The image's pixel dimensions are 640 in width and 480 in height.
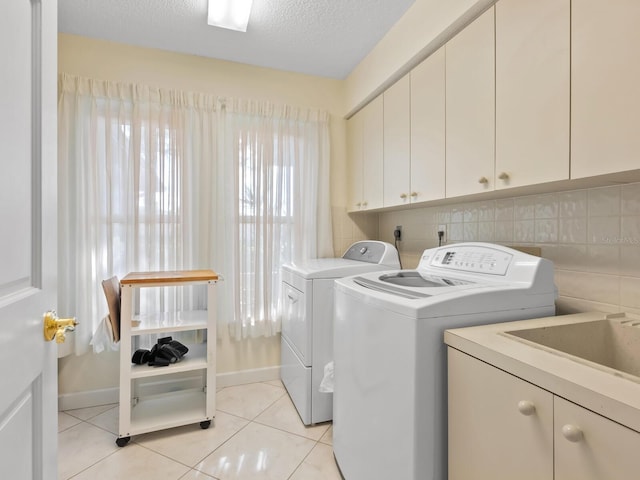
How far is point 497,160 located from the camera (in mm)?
1308

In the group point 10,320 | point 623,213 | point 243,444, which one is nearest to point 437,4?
point 623,213

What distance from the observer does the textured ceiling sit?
71.2 inches

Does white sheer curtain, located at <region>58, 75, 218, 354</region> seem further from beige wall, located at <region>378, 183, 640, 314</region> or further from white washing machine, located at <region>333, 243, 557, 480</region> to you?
beige wall, located at <region>378, 183, 640, 314</region>

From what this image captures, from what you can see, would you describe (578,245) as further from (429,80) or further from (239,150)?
(239,150)

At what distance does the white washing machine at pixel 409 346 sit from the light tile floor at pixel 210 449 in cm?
31

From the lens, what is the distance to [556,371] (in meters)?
0.69

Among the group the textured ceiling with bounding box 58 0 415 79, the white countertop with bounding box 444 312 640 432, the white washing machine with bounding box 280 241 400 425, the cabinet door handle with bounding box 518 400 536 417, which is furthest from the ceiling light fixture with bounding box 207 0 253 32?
the cabinet door handle with bounding box 518 400 536 417

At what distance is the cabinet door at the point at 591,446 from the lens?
22.2 inches

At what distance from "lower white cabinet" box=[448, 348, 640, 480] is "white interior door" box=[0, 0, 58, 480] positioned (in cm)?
102

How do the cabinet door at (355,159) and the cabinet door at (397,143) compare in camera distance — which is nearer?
the cabinet door at (397,143)

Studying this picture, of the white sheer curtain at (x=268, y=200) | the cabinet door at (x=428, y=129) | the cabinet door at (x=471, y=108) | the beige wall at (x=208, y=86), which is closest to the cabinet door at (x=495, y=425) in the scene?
the cabinet door at (x=471, y=108)

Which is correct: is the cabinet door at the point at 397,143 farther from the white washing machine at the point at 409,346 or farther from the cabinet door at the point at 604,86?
the cabinet door at the point at 604,86

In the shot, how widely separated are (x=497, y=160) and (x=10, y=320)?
1.54 m

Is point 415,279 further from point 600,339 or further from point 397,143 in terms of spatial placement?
point 397,143
